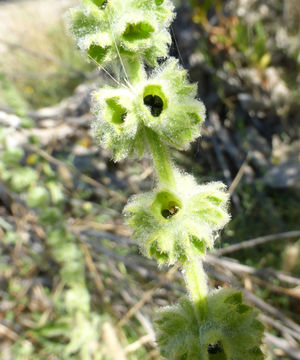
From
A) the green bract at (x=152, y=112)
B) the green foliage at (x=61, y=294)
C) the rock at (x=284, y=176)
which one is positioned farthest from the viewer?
the rock at (x=284, y=176)

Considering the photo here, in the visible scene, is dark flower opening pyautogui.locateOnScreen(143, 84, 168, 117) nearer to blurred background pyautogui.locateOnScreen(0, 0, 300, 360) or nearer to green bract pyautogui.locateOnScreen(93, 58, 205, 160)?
green bract pyautogui.locateOnScreen(93, 58, 205, 160)

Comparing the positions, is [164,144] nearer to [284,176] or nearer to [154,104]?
[154,104]

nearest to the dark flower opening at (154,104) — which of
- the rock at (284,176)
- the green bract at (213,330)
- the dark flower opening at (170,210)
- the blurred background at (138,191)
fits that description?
the dark flower opening at (170,210)

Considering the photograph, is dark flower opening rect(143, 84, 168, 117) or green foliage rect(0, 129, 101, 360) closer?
dark flower opening rect(143, 84, 168, 117)

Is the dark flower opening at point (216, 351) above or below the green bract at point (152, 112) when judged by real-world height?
below

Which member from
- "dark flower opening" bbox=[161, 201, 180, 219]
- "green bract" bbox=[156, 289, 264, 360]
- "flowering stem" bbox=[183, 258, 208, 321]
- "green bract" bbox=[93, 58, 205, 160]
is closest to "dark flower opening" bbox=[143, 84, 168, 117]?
"green bract" bbox=[93, 58, 205, 160]

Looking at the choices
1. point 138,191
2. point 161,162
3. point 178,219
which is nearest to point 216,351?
point 178,219

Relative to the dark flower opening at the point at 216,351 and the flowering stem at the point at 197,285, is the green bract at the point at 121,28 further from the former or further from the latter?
the dark flower opening at the point at 216,351
